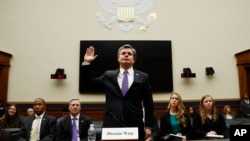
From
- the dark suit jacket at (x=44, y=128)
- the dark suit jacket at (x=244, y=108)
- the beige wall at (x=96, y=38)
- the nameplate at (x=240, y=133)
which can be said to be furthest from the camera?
the beige wall at (x=96, y=38)

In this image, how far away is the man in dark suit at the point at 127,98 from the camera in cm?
207

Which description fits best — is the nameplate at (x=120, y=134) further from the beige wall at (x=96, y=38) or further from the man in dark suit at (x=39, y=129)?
the beige wall at (x=96, y=38)

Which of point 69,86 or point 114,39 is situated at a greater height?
point 114,39

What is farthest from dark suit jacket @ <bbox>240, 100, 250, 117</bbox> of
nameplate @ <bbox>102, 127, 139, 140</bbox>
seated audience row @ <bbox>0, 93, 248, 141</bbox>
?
nameplate @ <bbox>102, 127, 139, 140</bbox>

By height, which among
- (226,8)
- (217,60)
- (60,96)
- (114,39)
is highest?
(226,8)

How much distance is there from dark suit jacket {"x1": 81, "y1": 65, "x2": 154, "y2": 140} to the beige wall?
6144 mm

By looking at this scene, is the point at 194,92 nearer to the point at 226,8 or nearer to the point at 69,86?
the point at 226,8

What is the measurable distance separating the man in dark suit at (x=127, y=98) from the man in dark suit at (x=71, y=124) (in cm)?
160

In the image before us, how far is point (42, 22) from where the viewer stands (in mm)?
8430

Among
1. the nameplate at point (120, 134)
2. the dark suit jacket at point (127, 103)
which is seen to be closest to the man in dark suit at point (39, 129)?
the dark suit jacket at point (127, 103)

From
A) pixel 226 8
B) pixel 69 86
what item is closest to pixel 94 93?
pixel 69 86

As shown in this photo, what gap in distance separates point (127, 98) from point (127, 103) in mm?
41

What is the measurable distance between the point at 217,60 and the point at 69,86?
4909 millimetres

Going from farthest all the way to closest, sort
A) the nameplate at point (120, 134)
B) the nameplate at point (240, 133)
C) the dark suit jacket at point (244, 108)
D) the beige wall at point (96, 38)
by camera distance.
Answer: the beige wall at point (96, 38) → the dark suit jacket at point (244, 108) → the nameplate at point (120, 134) → the nameplate at point (240, 133)
